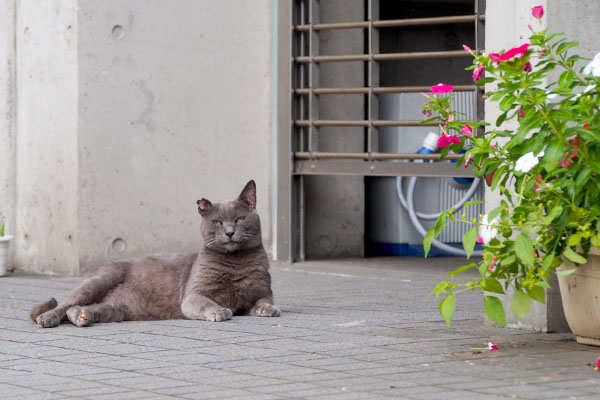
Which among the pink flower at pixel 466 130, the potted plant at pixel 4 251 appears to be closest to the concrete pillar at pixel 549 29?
the pink flower at pixel 466 130

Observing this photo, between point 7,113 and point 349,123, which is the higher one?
point 7,113

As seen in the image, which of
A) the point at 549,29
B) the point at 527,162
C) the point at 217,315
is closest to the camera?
the point at 527,162

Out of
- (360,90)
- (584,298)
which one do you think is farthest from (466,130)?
(360,90)

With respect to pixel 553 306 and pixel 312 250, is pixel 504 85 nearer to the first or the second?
pixel 553 306

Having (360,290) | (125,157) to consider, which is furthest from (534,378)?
(125,157)

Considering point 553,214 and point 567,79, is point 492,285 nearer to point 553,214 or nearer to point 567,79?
point 553,214

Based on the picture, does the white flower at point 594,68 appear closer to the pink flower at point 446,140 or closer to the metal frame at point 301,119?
the pink flower at point 446,140

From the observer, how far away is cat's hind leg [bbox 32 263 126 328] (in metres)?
5.79

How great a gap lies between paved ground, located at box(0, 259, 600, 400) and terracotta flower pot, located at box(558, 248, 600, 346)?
0.09m

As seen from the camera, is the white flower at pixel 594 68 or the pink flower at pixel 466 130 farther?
the pink flower at pixel 466 130

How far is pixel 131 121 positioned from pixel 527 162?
5.05m

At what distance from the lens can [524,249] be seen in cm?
444

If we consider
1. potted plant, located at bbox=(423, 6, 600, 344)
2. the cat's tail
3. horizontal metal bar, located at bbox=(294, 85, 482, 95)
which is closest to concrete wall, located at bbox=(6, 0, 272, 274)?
horizontal metal bar, located at bbox=(294, 85, 482, 95)

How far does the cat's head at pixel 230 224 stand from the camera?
243 inches
